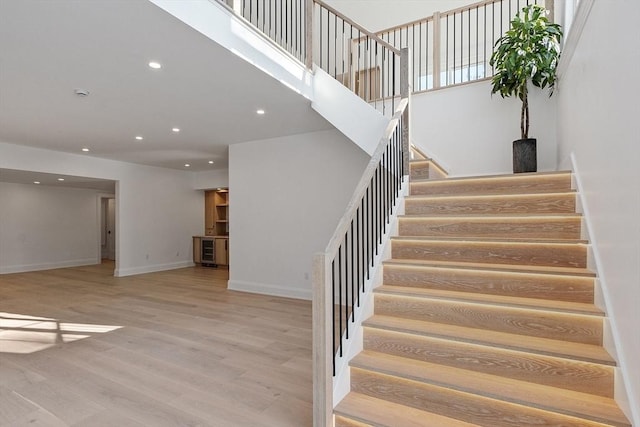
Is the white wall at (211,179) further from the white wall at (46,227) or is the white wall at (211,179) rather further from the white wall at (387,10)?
the white wall at (387,10)

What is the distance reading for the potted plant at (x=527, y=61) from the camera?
3.56 metres

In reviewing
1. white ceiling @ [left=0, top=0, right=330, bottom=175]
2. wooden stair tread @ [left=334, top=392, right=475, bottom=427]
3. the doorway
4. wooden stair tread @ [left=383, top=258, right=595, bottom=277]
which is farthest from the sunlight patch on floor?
the doorway

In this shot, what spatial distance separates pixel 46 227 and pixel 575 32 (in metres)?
11.5

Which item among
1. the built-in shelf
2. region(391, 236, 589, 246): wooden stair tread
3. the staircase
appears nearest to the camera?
the staircase

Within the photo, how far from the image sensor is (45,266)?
893cm

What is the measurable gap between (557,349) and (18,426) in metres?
3.24

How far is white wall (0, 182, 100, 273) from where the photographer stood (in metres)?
8.35

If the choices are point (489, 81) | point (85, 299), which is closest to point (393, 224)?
point (489, 81)

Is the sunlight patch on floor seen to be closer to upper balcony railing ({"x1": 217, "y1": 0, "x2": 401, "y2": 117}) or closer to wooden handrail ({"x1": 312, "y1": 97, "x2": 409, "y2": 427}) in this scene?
wooden handrail ({"x1": 312, "y1": 97, "x2": 409, "y2": 427})

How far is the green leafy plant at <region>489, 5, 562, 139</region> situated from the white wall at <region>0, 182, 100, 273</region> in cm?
1087

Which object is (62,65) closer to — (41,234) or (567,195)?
(567,195)

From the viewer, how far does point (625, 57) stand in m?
1.57

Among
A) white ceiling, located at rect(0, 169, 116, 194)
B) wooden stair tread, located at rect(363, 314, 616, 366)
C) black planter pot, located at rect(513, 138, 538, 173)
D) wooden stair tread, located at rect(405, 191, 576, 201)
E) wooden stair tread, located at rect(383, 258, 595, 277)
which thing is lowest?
wooden stair tread, located at rect(363, 314, 616, 366)

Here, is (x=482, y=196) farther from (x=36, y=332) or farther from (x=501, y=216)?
(x=36, y=332)
